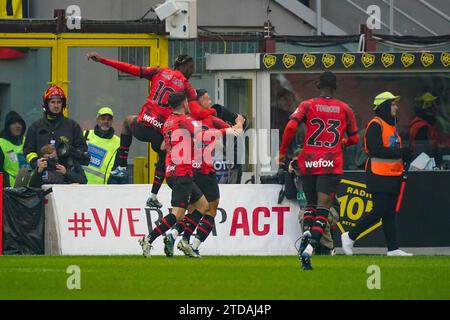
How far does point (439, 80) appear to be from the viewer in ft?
85.5

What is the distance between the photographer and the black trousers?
21438 millimetres

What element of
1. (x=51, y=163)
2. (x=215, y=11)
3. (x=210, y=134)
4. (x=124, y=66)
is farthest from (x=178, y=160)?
(x=215, y=11)

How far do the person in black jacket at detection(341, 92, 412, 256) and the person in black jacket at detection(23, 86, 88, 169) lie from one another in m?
4.26

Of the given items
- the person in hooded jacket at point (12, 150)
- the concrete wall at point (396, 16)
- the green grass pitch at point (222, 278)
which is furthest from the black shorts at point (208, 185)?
the concrete wall at point (396, 16)

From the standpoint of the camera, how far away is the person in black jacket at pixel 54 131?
22.8 m

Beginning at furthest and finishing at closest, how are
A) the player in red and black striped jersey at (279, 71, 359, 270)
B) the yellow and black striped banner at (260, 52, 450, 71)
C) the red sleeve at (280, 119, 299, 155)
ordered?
the yellow and black striped banner at (260, 52, 450, 71)
the red sleeve at (280, 119, 299, 155)
the player in red and black striped jersey at (279, 71, 359, 270)

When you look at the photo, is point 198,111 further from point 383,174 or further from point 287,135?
point 383,174

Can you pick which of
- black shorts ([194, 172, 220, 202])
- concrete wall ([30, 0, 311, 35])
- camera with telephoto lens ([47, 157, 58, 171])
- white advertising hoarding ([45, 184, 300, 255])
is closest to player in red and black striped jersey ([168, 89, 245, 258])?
black shorts ([194, 172, 220, 202])

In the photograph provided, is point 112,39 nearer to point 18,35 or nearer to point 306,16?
point 18,35

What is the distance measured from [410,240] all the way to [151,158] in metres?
5.11

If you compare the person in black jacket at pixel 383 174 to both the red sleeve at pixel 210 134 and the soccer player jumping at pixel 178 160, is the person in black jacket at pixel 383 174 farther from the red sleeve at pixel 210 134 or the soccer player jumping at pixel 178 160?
the soccer player jumping at pixel 178 160

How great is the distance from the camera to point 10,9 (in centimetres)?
2766

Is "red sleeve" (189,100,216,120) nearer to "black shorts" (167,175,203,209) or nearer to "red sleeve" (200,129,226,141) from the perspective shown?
"red sleeve" (200,129,226,141)
